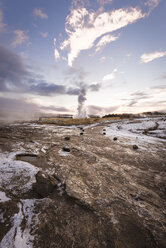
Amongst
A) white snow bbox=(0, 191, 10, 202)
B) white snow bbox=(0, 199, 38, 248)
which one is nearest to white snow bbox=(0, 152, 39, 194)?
white snow bbox=(0, 191, 10, 202)

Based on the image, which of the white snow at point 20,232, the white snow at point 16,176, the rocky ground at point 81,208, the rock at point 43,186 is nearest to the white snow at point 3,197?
the rocky ground at point 81,208

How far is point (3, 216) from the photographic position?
2.43m

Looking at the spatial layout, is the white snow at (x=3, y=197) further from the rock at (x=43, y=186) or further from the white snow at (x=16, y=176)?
the rock at (x=43, y=186)

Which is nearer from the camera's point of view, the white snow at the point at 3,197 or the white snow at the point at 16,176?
the white snow at the point at 3,197

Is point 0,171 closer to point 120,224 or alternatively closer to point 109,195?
point 109,195

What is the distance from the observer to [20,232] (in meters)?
2.16

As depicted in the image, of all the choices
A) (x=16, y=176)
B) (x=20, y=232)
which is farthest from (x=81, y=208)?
(x=16, y=176)

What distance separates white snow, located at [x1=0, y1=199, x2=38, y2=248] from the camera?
1.96m

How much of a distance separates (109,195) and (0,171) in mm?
4444

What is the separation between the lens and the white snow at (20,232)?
77.1 inches

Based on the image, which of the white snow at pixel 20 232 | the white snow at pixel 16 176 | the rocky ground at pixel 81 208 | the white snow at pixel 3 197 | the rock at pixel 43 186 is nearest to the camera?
the white snow at pixel 20 232

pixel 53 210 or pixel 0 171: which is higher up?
pixel 0 171

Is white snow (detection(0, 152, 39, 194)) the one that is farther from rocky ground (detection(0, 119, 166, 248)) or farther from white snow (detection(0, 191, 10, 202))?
white snow (detection(0, 191, 10, 202))

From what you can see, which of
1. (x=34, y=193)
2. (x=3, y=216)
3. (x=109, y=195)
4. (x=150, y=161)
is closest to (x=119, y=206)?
(x=109, y=195)
